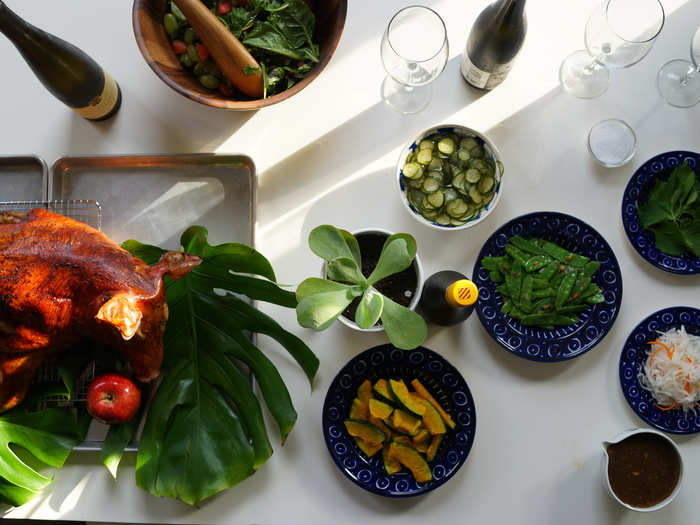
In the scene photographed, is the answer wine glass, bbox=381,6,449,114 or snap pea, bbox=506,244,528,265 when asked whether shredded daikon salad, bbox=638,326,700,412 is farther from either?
wine glass, bbox=381,6,449,114

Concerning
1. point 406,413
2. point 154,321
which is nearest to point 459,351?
point 406,413

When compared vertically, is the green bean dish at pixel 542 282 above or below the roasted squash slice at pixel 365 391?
above

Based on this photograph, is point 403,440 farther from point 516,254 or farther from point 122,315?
point 122,315

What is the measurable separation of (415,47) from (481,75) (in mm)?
151

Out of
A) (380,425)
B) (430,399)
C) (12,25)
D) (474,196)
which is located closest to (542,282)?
(474,196)

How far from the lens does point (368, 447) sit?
118 centimetres

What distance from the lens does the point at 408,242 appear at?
39.9 inches

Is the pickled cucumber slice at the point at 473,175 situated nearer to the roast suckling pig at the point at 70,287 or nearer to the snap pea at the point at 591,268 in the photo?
the snap pea at the point at 591,268

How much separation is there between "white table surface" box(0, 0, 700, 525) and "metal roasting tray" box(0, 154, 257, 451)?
4cm

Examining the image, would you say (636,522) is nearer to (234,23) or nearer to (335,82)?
(335,82)

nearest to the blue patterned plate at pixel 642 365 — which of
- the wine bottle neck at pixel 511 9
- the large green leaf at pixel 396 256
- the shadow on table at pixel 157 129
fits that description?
the large green leaf at pixel 396 256

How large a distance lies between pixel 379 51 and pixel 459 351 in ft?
2.15

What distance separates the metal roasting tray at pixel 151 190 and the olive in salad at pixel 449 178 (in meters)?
0.34

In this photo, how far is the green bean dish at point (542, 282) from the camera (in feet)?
3.94
